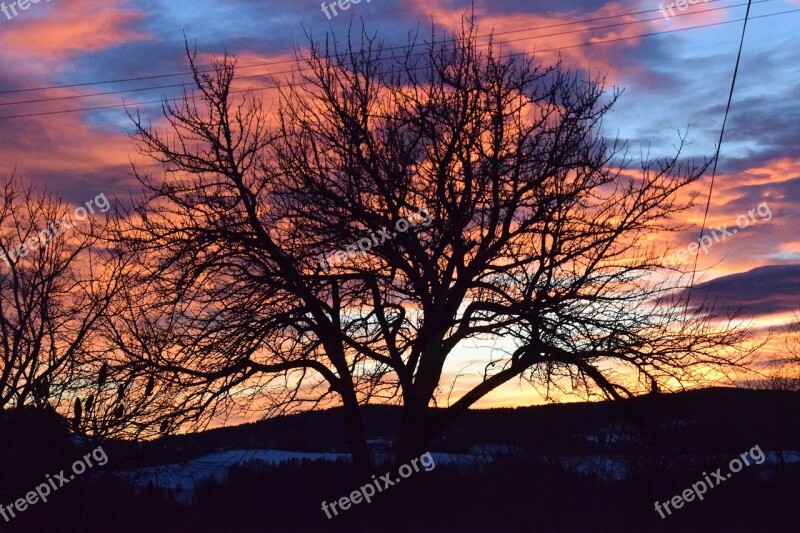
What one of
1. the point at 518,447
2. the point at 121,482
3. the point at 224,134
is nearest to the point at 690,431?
the point at 224,134

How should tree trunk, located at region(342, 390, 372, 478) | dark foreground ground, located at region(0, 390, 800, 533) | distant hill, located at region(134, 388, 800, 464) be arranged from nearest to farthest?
distant hill, located at region(134, 388, 800, 464)
dark foreground ground, located at region(0, 390, 800, 533)
tree trunk, located at region(342, 390, 372, 478)

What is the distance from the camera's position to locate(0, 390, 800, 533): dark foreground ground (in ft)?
48.0

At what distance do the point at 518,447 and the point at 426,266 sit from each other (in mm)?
32316

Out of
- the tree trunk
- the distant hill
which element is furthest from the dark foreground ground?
the tree trunk

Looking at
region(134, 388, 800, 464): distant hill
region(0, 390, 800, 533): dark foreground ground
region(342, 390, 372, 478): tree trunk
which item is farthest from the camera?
region(342, 390, 372, 478): tree trunk

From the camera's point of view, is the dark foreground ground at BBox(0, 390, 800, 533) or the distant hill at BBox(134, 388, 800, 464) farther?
the dark foreground ground at BBox(0, 390, 800, 533)

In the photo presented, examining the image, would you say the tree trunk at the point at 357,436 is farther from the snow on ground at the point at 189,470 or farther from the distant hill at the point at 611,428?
the snow on ground at the point at 189,470

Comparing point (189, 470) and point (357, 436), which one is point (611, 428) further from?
point (189, 470)

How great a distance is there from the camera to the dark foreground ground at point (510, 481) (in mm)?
14625

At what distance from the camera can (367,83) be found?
1441 cm

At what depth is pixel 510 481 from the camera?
3788 cm

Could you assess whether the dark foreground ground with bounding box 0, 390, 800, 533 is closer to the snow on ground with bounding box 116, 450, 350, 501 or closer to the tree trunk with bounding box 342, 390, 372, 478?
the snow on ground with bounding box 116, 450, 350, 501

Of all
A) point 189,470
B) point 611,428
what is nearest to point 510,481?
point 611,428

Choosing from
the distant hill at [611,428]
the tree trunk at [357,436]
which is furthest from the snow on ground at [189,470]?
the tree trunk at [357,436]
